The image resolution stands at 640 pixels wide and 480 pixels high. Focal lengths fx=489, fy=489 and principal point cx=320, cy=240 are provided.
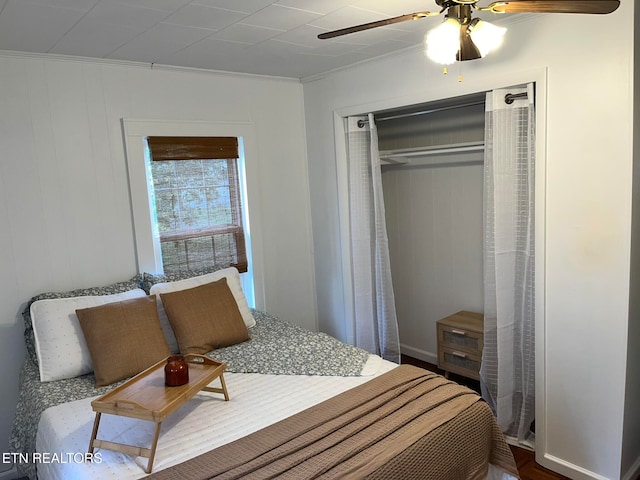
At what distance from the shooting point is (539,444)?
2590mm

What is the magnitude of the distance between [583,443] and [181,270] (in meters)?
2.53

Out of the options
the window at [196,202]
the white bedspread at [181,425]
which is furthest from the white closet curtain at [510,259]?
the window at [196,202]

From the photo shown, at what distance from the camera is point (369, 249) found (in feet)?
11.7

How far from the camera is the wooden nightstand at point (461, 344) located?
3.26 meters

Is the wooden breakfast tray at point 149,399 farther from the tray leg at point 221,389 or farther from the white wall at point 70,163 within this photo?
the white wall at point 70,163

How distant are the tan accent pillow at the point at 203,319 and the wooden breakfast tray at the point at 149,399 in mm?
502

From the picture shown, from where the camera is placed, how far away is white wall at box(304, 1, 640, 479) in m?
2.15

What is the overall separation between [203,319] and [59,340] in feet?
2.34

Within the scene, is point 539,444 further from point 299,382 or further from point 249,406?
point 249,406

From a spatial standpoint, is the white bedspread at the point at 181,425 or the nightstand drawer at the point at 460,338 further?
the nightstand drawer at the point at 460,338

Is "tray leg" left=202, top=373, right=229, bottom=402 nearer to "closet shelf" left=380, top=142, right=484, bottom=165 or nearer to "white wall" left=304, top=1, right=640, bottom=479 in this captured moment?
"white wall" left=304, top=1, right=640, bottom=479

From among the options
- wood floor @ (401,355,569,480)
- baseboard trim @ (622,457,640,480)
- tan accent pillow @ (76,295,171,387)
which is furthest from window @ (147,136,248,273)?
baseboard trim @ (622,457,640,480)

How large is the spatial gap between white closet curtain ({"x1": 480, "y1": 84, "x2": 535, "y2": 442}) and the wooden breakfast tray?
158 centimetres

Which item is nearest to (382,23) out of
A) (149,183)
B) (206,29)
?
(206,29)
